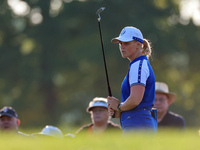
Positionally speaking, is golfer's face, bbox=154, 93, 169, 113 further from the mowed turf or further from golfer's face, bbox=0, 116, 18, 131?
the mowed turf

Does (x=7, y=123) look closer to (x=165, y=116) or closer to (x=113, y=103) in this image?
(x=165, y=116)

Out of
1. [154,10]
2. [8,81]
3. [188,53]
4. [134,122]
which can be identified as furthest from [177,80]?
[134,122]

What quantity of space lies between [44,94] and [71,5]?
4.94 metres

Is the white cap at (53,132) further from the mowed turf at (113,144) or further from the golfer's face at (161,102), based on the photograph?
the mowed turf at (113,144)

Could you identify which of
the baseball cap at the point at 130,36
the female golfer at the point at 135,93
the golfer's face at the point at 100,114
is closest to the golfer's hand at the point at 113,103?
the female golfer at the point at 135,93

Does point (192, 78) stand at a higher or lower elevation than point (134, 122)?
higher

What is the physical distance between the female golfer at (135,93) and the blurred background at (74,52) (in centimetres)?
2109

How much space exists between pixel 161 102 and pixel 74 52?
18878mm

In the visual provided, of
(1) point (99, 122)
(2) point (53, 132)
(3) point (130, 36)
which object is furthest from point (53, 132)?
(3) point (130, 36)

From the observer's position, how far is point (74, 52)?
2769 centimetres

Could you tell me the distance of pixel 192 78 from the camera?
101ft

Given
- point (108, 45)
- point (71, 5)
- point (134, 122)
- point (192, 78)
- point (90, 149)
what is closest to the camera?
point (90, 149)

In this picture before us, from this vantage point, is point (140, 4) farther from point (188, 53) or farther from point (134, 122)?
point (134, 122)

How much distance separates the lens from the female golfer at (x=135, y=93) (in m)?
5.15
